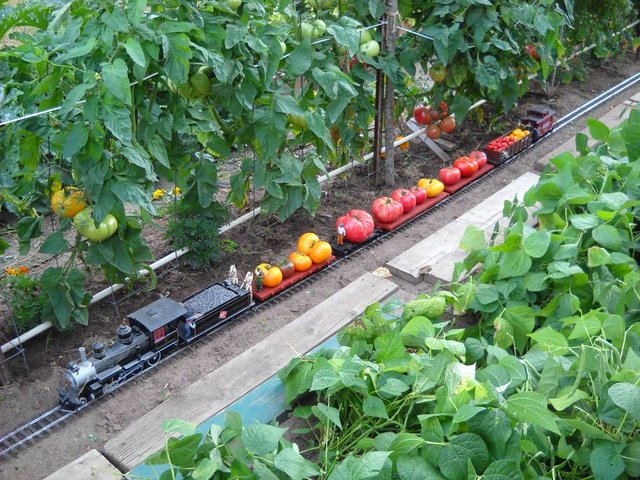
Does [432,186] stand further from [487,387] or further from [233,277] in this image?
[487,387]

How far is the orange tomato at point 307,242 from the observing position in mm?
4387

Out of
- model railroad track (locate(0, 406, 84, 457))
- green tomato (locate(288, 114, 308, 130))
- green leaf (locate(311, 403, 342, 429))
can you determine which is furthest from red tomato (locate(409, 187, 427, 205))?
green leaf (locate(311, 403, 342, 429))

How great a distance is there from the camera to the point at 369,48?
4711mm

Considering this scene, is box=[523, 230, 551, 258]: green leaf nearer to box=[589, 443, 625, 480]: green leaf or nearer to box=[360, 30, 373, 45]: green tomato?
box=[589, 443, 625, 480]: green leaf

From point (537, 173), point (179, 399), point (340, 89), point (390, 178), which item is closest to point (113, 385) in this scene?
point (179, 399)

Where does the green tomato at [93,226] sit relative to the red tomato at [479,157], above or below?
above

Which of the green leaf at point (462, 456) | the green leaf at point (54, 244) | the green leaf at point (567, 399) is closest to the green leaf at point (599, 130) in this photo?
the green leaf at point (567, 399)

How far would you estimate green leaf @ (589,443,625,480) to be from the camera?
1.79m

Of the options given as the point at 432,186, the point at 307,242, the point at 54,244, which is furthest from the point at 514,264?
the point at 432,186

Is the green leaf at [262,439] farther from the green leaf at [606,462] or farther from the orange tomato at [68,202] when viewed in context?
the orange tomato at [68,202]

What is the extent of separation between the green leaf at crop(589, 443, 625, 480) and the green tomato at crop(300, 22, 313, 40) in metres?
2.78

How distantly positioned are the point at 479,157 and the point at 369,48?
4.48 feet

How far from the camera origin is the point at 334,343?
279cm

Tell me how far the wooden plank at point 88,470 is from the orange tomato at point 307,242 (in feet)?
6.87
